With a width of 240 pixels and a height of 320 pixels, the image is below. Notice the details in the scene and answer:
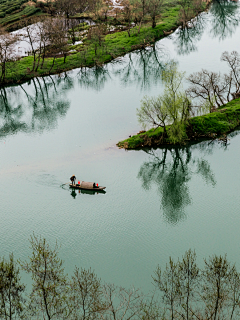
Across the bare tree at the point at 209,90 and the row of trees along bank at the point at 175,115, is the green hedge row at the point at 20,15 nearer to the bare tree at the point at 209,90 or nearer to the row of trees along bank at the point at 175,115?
the bare tree at the point at 209,90

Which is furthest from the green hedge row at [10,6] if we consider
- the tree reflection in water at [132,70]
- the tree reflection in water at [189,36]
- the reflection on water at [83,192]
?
the reflection on water at [83,192]

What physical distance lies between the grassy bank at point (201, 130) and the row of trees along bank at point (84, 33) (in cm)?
3725

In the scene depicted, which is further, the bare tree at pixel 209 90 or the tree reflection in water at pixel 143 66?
the tree reflection in water at pixel 143 66

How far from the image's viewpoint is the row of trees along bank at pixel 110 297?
2570 centimetres

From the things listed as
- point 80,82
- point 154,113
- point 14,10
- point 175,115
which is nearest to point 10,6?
point 14,10

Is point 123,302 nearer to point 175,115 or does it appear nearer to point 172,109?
point 175,115

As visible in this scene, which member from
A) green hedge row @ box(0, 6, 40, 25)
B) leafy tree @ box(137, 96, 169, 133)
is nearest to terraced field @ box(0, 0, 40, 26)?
green hedge row @ box(0, 6, 40, 25)

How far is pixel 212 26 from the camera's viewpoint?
346 feet

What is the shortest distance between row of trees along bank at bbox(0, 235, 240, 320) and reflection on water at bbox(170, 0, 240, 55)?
70.5 meters

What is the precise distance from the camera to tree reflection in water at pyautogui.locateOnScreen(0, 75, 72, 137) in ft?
210

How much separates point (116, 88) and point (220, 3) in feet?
228

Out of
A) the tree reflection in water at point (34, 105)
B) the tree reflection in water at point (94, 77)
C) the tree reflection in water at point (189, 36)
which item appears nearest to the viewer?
the tree reflection in water at point (34, 105)

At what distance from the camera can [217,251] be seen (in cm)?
3647

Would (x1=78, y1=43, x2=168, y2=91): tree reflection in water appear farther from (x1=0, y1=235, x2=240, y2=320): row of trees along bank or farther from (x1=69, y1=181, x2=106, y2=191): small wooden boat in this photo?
(x1=0, y1=235, x2=240, y2=320): row of trees along bank
